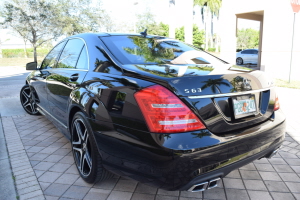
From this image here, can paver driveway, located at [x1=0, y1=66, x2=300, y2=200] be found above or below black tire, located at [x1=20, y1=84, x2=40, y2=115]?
below

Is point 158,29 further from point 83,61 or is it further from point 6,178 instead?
point 6,178

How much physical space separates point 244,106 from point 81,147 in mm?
1713

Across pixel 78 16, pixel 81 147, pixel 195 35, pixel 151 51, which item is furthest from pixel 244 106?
pixel 195 35

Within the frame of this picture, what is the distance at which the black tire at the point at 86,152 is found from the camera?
244cm

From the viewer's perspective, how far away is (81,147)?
2777 millimetres

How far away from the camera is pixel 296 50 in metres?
11.5

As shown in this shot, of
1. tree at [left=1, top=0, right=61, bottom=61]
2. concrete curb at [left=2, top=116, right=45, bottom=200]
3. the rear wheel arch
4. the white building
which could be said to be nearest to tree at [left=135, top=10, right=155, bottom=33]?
tree at [left=1, top=0, right=61, bottom=61]

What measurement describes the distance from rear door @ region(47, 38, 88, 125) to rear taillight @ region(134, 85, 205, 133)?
114 centimetres

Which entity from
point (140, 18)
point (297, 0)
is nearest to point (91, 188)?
point (297, 0)

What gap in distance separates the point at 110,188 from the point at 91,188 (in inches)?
7.7

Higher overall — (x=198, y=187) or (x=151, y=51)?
(x=151, y=51)

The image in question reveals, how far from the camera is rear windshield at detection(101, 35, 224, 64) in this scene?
8.29ft

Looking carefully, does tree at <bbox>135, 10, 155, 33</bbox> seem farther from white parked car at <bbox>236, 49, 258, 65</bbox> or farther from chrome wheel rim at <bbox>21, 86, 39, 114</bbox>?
chrome wheel rim at <bbox>21, 86, 39, 114</bbox>

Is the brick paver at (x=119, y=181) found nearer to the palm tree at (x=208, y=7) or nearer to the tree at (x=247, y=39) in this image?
the palm tree at (x=208, y=7)
